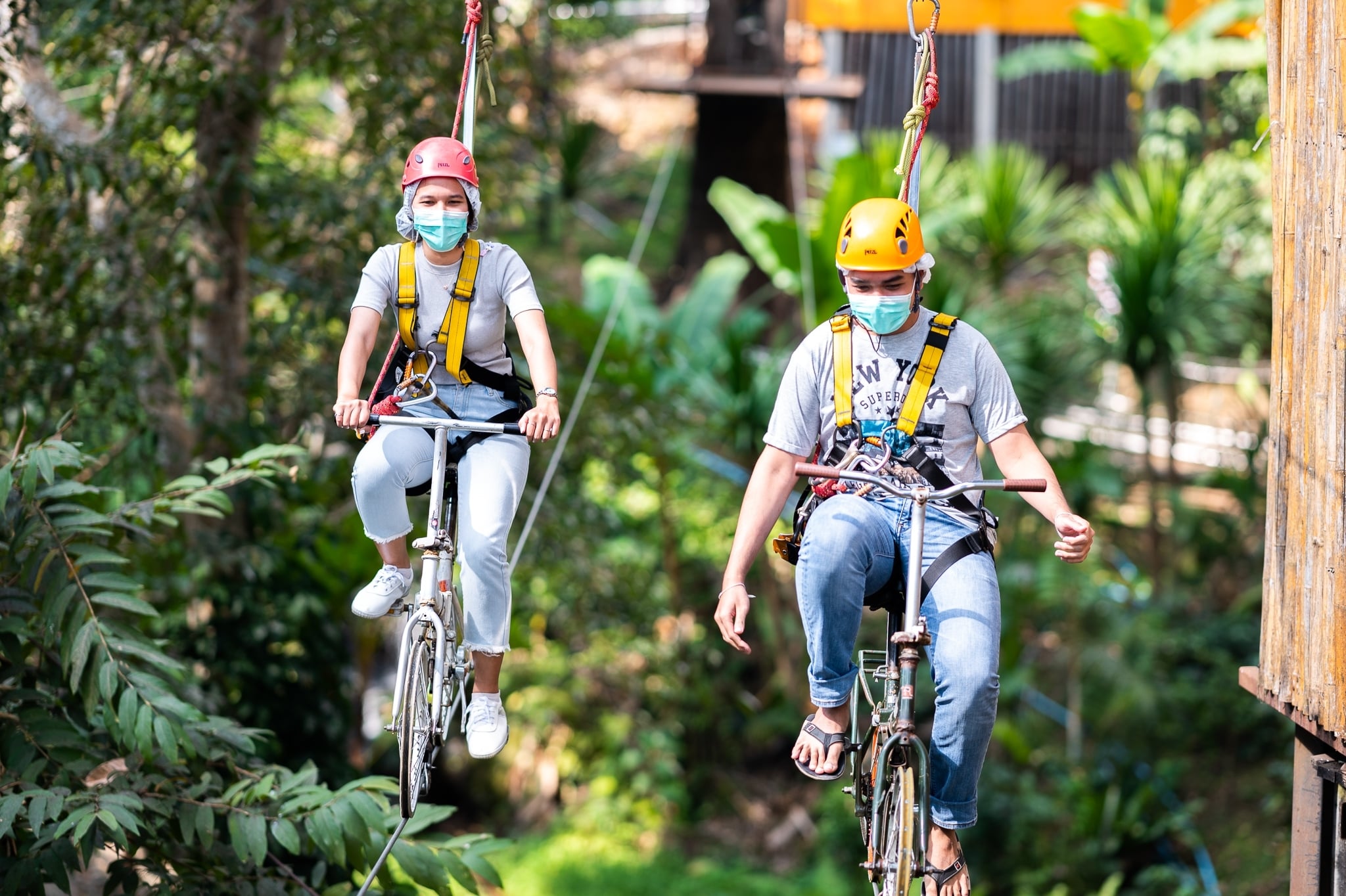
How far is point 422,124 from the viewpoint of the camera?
8.06 meters

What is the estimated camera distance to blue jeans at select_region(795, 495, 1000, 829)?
3.71 meters

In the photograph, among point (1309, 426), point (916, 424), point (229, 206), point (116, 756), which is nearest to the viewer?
point (916, 424)

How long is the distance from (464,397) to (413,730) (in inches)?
41.4

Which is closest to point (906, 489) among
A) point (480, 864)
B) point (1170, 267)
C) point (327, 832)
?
point (327, 832)

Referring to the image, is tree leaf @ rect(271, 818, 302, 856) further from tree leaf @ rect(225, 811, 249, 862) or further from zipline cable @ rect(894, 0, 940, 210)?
zipline cable @ rect(894, 0, 940, 210)

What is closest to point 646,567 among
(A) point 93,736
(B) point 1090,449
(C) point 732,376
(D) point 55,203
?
(C) point 732,376

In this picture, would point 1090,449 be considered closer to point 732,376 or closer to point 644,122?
point 732,376

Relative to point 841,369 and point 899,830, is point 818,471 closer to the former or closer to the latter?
point 841,369

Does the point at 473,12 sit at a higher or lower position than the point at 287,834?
higher

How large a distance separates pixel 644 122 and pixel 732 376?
1009 centimetres

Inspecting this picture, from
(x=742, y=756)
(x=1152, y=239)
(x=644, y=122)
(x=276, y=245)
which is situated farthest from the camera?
(x=644, y=122)

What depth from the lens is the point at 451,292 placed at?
4.28 m

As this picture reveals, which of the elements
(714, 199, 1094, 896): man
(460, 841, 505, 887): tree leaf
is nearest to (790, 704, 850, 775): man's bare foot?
(714, 199, 1094, 896): man

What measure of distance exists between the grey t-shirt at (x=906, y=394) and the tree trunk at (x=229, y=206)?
15.3 ft
